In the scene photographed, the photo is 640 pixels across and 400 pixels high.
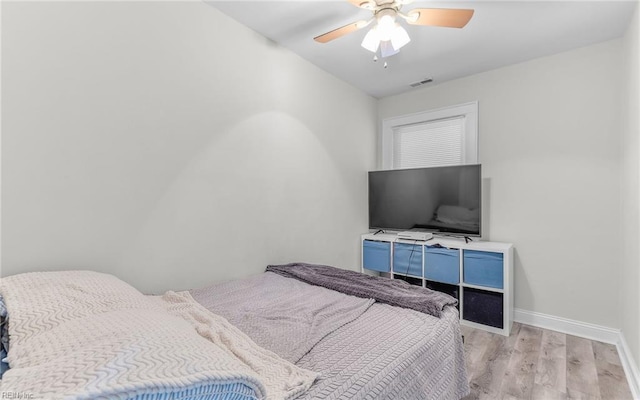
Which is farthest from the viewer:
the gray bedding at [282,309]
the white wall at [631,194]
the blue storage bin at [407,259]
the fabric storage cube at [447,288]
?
the blue storage bin at [407,259]

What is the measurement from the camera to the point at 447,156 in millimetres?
3461

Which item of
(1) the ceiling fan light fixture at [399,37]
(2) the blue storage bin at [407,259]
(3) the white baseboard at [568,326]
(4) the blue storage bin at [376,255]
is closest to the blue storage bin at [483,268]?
(2) the blue storage bin at [407,259]

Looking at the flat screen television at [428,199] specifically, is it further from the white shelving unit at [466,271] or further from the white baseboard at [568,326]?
the white baseboard at [568,326]

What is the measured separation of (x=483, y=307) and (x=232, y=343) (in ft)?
8.22

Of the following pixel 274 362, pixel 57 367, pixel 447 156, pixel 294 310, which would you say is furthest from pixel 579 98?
pixel 57 367

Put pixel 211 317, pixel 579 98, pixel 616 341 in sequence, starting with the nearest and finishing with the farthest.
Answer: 1. pixel 211 317
2. pixel 616 341
3. pixel 579 98

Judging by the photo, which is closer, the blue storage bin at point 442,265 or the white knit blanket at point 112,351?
the white knit blanket at point 112,351

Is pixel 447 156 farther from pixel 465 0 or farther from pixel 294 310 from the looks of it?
pixel 294 310

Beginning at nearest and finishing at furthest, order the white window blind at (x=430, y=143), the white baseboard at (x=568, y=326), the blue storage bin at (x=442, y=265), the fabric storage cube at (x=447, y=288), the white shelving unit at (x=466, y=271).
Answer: the white baseboard at (x=568, y=326), the white shelving unit at (x=466, y=271), the blue storage bin at (x=442, y=265), the fabric storage cube at (x=447, y=288), the white window blind at (x=430, y=143)

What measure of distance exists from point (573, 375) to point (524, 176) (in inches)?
67.4

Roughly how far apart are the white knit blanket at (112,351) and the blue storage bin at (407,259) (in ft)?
7.54

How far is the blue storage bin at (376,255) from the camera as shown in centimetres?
334

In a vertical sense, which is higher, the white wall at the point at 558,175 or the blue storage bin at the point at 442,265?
the white wall at the point at 558,175

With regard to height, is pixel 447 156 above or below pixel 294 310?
above
